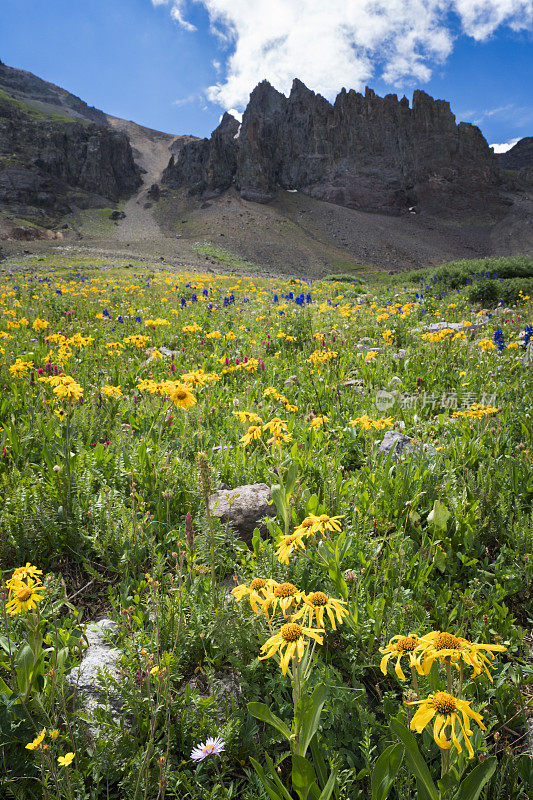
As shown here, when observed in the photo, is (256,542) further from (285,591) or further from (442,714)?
(442,714)

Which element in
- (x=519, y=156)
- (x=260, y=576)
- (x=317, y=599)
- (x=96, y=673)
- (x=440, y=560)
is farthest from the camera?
(x=519, y=156)

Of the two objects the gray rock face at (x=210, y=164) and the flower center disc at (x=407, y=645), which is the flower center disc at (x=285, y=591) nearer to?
the flower center disc at (x=407, y=645)

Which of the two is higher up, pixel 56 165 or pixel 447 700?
pixel 56 165

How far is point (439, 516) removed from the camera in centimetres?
251

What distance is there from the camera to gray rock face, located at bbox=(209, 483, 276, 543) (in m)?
2.62

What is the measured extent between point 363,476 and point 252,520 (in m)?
1.02

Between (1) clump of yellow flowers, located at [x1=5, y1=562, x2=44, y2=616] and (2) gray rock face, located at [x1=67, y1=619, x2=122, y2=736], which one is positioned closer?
(1) clump of yellow flowers, located at [x1=5, y1=562, x2=44, y2=616]

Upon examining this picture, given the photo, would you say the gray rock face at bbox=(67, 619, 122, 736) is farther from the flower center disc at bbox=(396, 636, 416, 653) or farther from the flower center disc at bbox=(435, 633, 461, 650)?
the flower center disc at bbox=(435, 633, 461, 650)

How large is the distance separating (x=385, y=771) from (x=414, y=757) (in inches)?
6.0

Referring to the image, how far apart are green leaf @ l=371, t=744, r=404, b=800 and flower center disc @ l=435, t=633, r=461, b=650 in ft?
1.07

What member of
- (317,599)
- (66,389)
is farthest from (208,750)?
(66,389)

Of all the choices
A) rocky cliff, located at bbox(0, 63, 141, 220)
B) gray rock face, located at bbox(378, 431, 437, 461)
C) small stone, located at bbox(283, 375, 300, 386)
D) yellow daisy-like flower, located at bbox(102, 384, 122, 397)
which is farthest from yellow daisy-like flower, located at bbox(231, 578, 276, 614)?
rocky cliff, located at bbox(0, 63, 141, 220)

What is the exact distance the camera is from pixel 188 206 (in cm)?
8162

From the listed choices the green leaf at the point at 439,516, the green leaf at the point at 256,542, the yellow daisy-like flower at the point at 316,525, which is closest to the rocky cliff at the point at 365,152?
the green leaf at the point at 439,516
